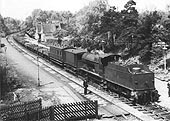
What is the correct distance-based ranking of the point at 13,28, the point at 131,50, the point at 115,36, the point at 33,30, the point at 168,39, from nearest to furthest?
1. the point at 168,39
2. the point at 131,50
3. the point at 115,36
4. the point at 33,30
5. the point at 13,28

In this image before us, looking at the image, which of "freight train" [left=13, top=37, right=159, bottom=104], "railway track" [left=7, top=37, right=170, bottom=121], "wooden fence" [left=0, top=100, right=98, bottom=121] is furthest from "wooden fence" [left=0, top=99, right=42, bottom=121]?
"freight train" [left=13, top=37, right=159, bottom=104]

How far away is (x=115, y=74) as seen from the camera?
22.0 meters

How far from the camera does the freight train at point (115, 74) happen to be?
19861 mm

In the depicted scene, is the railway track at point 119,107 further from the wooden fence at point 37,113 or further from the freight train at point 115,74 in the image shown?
the wooden fence at point 37,113

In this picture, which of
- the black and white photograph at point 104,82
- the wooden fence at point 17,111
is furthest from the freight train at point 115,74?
the wooden fence at point 17,111

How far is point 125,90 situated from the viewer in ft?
69.1

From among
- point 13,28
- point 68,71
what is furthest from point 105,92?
point 13,28

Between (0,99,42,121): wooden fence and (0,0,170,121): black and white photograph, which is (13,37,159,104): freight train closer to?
(0,0,170,121): black and white photograph

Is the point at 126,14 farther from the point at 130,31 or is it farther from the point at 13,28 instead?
the point at 13,28

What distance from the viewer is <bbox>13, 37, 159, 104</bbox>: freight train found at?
19.9 m

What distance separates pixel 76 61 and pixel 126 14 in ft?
42.6

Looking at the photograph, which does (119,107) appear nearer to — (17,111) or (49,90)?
(17,111)

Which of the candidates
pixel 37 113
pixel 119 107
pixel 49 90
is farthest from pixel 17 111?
pixel 49 90

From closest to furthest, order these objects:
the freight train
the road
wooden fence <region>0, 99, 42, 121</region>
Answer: wooden fence <region>0, 99, 42, 121</region>
the freight train
the road
